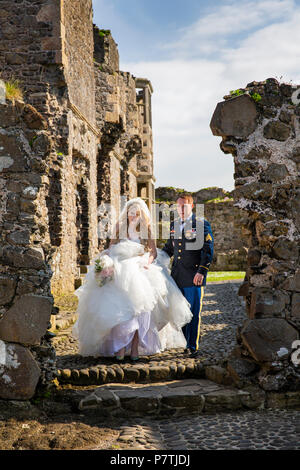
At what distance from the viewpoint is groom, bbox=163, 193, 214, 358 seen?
19.9 feet

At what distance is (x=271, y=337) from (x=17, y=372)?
7.76 feet

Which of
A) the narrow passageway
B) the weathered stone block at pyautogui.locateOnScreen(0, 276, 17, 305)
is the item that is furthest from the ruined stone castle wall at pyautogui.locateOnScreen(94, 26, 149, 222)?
the weathered stone block at pyautogui.locateOnScreen(0, 276, 17, 305)

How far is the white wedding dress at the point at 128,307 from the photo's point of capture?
565 centimetres

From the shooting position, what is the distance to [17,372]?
4.45 m

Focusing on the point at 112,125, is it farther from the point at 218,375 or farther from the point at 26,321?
the point at 26,321

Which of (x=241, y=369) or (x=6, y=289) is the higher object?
(x=6, y=289)

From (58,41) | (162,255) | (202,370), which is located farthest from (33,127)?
(58,41)

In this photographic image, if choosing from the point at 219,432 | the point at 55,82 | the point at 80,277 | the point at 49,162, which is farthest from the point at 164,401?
the point at 55,82

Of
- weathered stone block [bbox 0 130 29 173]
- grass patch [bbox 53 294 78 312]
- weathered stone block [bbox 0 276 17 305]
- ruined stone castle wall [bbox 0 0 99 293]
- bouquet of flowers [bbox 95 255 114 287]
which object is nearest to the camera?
weathered stone block [bbox 0 276 17 305]

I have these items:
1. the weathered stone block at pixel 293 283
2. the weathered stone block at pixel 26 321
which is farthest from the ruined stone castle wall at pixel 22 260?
the weathered stone block at pixel 293 283

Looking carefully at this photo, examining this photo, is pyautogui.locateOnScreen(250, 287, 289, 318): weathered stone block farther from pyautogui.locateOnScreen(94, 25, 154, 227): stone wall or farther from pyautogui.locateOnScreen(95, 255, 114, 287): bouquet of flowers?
pyautogui.locateOnScreen(94, 25, 154, 227): stone wall

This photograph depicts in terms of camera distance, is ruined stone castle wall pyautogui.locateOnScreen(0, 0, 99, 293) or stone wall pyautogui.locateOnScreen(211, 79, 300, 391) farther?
ruined stone castle wall pyautogui.locateOnScreen(0, 0, 99, 293)

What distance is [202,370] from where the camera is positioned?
17.5ft

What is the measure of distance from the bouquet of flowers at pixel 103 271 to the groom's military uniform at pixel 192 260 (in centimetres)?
90
